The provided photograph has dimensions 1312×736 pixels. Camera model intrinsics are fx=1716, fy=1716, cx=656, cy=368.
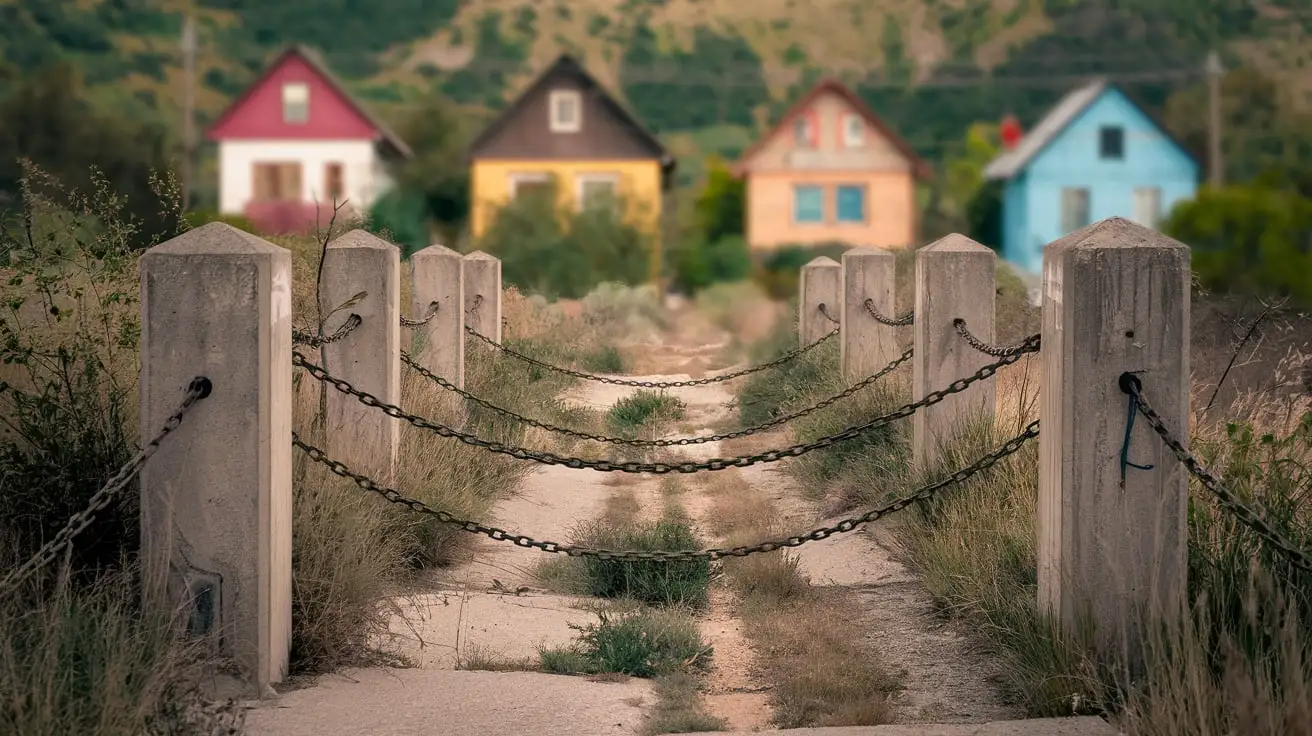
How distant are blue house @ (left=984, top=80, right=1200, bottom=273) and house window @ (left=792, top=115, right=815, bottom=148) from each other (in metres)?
7.26

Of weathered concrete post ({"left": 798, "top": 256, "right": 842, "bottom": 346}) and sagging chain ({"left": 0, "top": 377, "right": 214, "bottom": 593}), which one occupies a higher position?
weathered concrete post ({"left": 798, "top": 256, "right": 842, "bottom": 346})

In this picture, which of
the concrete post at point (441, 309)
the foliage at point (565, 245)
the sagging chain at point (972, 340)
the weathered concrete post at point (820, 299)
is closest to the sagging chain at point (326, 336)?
the concrete post at point (441, 309)

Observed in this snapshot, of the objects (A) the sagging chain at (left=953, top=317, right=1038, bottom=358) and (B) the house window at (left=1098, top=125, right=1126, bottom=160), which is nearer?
(A) the sagging chain at (left=953, top=317, right=1038, bottom=358)

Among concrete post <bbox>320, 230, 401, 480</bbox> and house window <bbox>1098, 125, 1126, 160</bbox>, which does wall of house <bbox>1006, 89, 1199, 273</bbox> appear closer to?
house window <bbox>1098, 125, 1126, 160</bbox>

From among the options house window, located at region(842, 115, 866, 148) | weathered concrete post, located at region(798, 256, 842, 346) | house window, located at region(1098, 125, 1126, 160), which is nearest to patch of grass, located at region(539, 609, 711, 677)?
weathered concrete post, located at region(798, 256, 842, 346)

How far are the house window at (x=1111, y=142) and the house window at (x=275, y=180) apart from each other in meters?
27.4

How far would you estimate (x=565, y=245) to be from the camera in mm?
36219

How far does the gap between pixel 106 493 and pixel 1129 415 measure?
11.2 ft

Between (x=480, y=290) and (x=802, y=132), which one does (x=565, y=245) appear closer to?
(x=480, y=290)

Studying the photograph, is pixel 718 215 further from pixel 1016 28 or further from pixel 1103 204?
pixel 1016 28

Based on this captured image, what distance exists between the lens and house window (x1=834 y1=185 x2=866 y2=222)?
56.3m

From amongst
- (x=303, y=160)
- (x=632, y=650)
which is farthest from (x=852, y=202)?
(x=632, y=650)

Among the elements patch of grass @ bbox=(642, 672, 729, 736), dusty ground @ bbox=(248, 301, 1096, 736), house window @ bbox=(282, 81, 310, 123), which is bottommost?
patch of grass @ bbox=(642, 672, 729, 736)

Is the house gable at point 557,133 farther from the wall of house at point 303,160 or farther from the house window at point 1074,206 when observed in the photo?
the house window at point 1074,206
